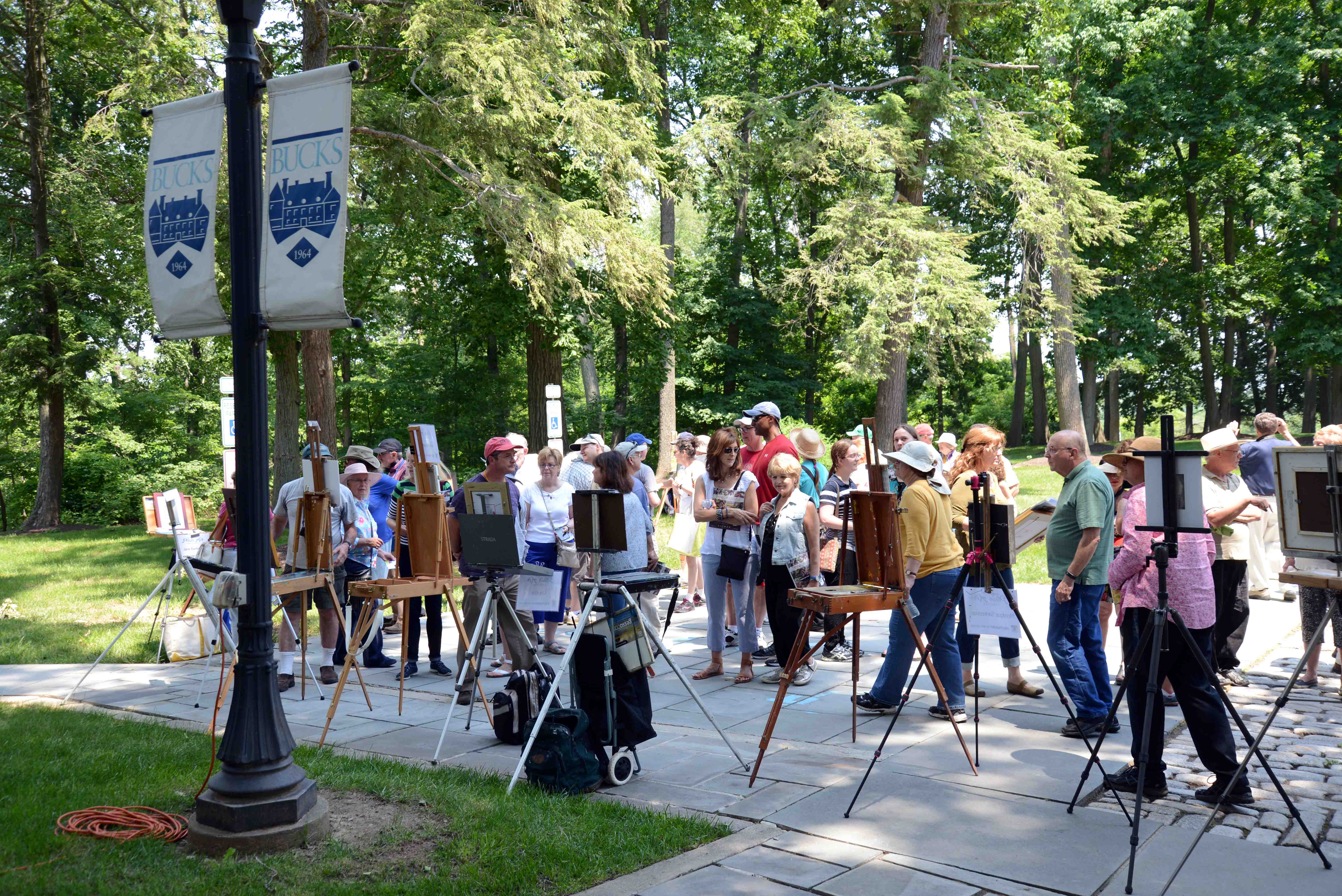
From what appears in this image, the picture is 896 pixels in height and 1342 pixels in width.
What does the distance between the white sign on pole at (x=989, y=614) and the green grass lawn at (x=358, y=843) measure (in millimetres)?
2099

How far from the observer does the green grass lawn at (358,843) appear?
4246 mm

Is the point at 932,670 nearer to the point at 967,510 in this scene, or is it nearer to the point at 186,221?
the point at 967,510

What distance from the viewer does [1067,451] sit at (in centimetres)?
646

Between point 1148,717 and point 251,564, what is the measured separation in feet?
13.8

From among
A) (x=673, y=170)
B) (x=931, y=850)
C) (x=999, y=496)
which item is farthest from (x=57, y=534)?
(x=931, y=850)

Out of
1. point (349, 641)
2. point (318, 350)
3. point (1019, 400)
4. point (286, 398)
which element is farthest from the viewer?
point (1019, 400)

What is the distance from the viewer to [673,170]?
80.6 ft

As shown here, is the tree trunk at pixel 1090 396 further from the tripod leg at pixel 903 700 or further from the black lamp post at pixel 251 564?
the black lamp post at pixel 251 564

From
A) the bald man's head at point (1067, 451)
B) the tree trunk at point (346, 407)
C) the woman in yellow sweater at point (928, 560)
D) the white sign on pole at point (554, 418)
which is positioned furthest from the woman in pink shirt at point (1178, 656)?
the tree trunk at point (346, 407)

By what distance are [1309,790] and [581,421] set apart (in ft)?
82.7

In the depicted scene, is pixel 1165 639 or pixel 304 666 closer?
pixel 1165 639

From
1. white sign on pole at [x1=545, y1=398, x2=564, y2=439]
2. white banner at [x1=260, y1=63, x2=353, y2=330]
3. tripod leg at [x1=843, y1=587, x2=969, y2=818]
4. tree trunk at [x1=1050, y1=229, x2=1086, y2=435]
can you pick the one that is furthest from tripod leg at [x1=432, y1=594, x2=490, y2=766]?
tree trunk at [x1=1050, y1=229, x2=1086, y2=435]

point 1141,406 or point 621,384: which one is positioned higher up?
point 621,384

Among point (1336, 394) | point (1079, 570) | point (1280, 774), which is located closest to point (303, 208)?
point (1079, 570)
